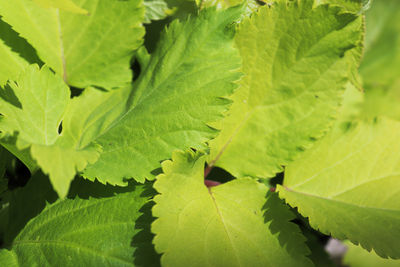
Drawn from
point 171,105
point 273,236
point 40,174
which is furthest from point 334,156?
point 40,174

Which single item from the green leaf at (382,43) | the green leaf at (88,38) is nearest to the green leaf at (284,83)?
the green leaf at (88,38)

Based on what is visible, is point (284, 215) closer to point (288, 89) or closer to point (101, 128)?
point (288, 89)

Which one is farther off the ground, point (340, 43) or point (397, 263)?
point (340, 43)

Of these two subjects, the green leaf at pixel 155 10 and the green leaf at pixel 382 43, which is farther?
the green leaf at pixel 382 43

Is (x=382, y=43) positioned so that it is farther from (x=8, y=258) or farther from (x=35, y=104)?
(x=8, y=258)

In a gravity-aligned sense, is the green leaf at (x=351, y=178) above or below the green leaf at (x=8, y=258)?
above

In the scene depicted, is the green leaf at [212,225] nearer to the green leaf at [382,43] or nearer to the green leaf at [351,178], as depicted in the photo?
the green leaf at [351,178]

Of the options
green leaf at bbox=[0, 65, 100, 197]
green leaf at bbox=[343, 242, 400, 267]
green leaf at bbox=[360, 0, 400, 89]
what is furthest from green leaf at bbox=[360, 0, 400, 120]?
green leaf at bbox=[0, 65, 100, 197]
